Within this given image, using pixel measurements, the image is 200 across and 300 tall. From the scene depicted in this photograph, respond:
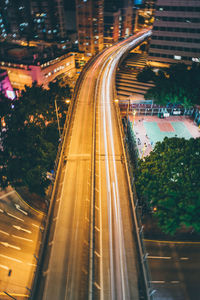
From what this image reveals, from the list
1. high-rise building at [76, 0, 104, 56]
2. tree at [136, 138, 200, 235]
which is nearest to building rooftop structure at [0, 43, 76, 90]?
high-rise building at [76, 0, 104, 56]

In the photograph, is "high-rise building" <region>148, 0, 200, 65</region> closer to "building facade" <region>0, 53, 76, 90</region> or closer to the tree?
"building facade" <region>0, 53, 76, 90</region>

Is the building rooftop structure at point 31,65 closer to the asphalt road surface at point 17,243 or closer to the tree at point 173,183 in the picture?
the asphalt road surface at point 17,243

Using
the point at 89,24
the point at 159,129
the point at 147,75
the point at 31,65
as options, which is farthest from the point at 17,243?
the point at 89,24

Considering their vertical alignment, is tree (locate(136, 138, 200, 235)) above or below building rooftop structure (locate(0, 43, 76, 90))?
below

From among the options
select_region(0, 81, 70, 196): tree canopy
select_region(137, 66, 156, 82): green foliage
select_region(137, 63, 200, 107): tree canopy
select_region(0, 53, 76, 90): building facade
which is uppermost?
select_region(0, 53, 76, 90): building facade

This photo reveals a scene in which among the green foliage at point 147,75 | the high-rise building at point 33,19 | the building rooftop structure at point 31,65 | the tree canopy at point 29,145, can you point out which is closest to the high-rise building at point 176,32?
the green foliage at point 147,75

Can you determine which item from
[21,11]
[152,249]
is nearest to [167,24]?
[152,249]
